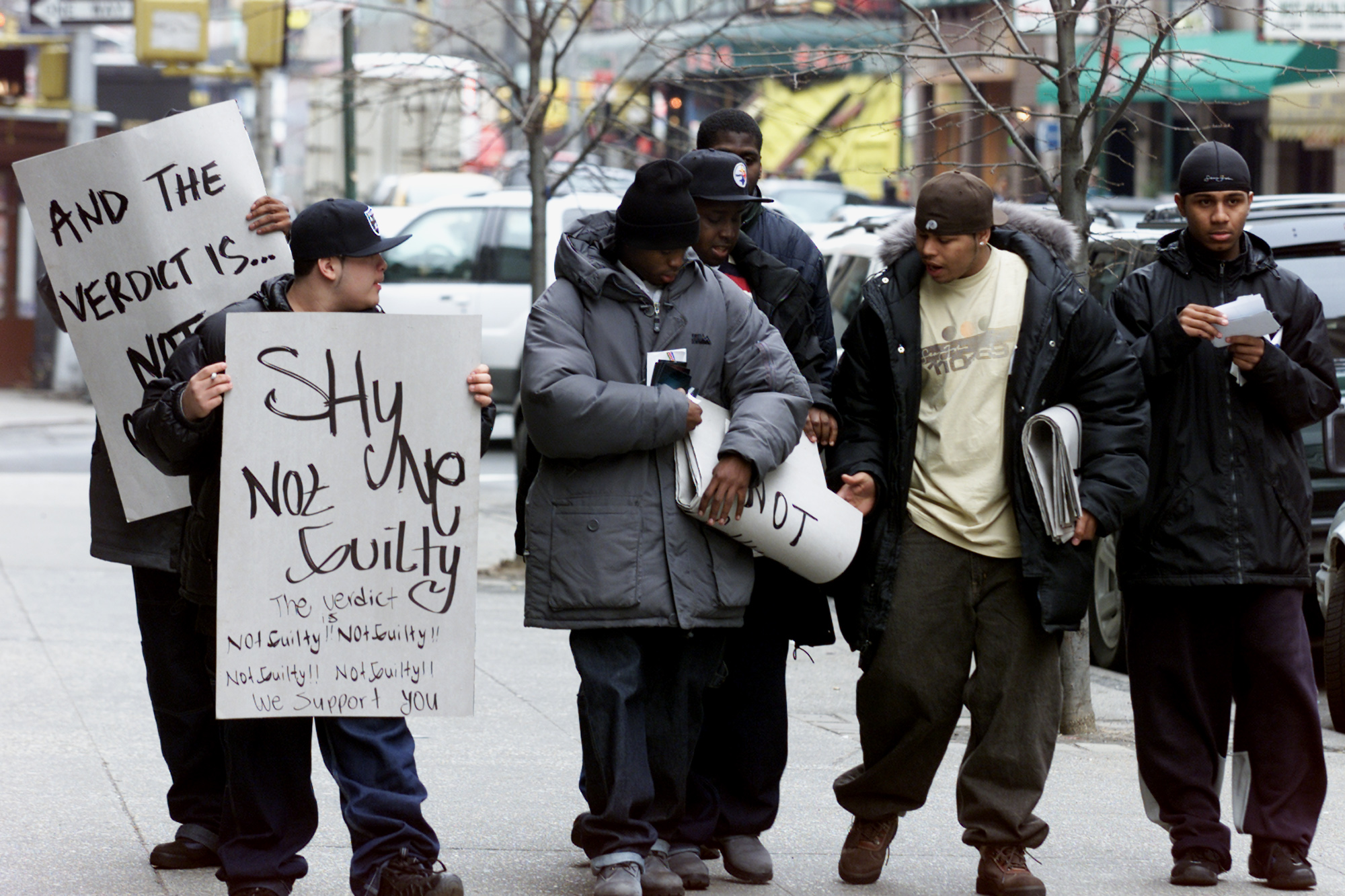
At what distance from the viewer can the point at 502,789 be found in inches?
230

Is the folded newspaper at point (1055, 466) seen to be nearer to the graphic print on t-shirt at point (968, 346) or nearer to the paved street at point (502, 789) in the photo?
the graphic print on t-shirt at point (968, 346)


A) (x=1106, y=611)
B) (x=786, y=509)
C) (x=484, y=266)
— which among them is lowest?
(x=1106, y=611)

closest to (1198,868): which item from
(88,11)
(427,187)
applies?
(88,11)

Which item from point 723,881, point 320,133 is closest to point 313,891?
point 723,881

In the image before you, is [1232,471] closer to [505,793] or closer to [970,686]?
[970,686]

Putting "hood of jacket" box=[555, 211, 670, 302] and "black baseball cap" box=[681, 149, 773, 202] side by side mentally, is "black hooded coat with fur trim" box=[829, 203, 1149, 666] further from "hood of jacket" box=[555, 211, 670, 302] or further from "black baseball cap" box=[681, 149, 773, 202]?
"hood of jacket" box=[555, 211, 670, 302]

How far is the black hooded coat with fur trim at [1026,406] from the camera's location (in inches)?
187

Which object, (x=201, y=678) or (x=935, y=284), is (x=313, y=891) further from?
(x=935, y=284)

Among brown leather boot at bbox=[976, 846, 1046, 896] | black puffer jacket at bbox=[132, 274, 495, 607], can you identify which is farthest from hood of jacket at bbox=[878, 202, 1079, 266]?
brown leather boot at bbox=[976, 846, 1046, 896]

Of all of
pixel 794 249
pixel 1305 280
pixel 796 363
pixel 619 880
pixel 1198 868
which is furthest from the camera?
pixel 1305 280

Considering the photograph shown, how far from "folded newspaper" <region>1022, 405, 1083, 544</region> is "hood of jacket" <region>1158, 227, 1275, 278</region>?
0.68 meters

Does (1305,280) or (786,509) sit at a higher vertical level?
(1305,280)

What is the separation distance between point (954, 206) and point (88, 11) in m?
16.9

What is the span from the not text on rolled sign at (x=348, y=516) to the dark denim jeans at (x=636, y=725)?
34cm
